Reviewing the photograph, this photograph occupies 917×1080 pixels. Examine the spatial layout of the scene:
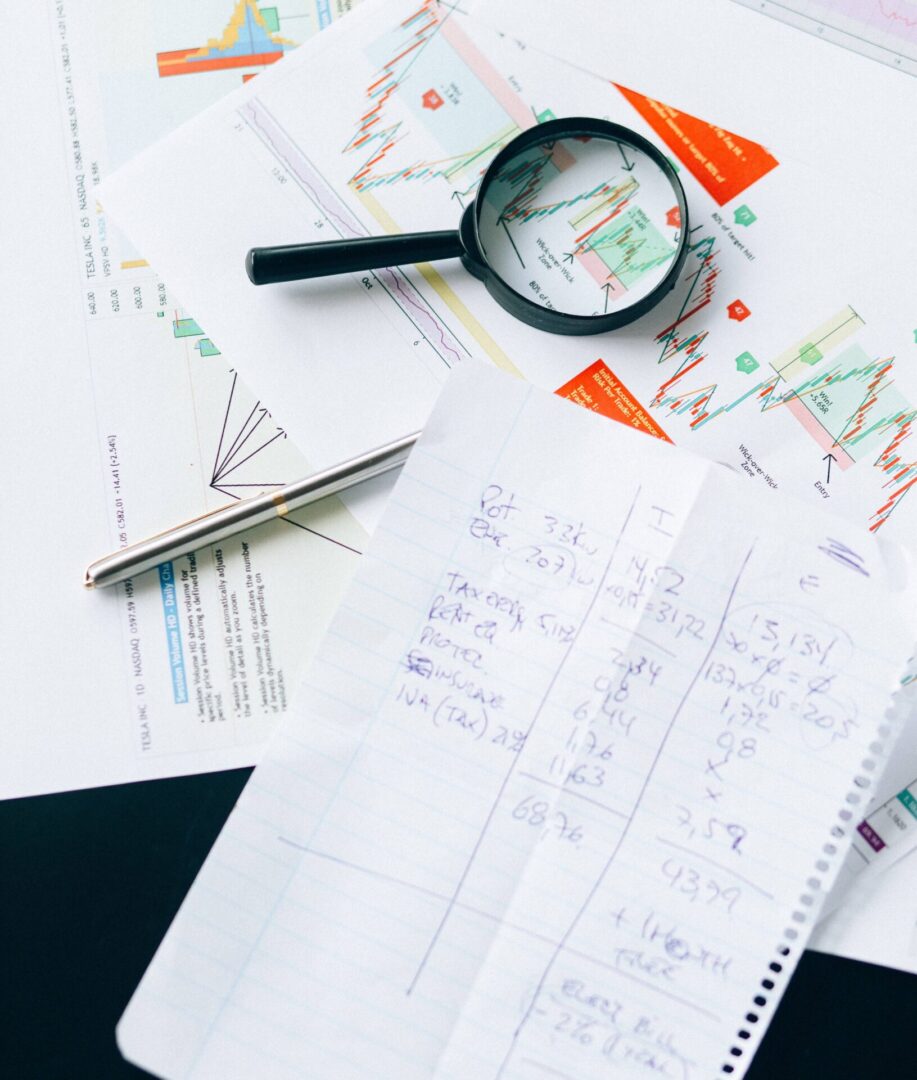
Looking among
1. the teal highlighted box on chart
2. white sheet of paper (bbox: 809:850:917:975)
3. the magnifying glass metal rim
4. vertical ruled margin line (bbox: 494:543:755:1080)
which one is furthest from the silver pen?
white sheet of paper (bbox: 809:850:917:975)

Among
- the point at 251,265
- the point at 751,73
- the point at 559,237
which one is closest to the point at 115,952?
the point at 251,265

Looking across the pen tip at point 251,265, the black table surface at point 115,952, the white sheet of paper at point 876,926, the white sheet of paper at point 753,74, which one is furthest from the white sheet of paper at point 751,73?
the black table surface at point 115,952

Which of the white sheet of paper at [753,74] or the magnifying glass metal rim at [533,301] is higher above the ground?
the white sheet of paper at [753,74]

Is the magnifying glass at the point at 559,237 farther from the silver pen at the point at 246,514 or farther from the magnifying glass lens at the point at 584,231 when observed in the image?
the silver pen at the point at 246,514

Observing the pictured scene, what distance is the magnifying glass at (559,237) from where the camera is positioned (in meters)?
0.77

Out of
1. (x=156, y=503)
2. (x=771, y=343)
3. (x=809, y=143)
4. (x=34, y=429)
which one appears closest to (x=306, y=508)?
(x=156, y=503)

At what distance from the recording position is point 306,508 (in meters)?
0.79

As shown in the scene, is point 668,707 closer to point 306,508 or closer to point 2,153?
point 306,508

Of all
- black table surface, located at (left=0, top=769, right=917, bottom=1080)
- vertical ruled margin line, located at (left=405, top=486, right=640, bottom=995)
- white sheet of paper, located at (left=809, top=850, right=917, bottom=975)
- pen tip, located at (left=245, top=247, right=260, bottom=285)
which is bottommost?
black table surface, located at (left=0, top=769, right=917, bottom=1080)

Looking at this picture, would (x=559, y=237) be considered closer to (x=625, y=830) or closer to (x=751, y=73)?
(x=751, y=73)

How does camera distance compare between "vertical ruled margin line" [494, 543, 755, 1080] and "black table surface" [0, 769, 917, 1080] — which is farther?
"black table surface" [0, 769, 917, 1080]

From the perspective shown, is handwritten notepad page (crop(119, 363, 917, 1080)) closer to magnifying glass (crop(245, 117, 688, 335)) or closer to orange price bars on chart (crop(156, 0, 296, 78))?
magnifying glass (crop(245, 117, 688, 335))

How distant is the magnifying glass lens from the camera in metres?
0.78

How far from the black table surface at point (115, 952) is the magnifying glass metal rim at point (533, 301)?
16.6 inches
